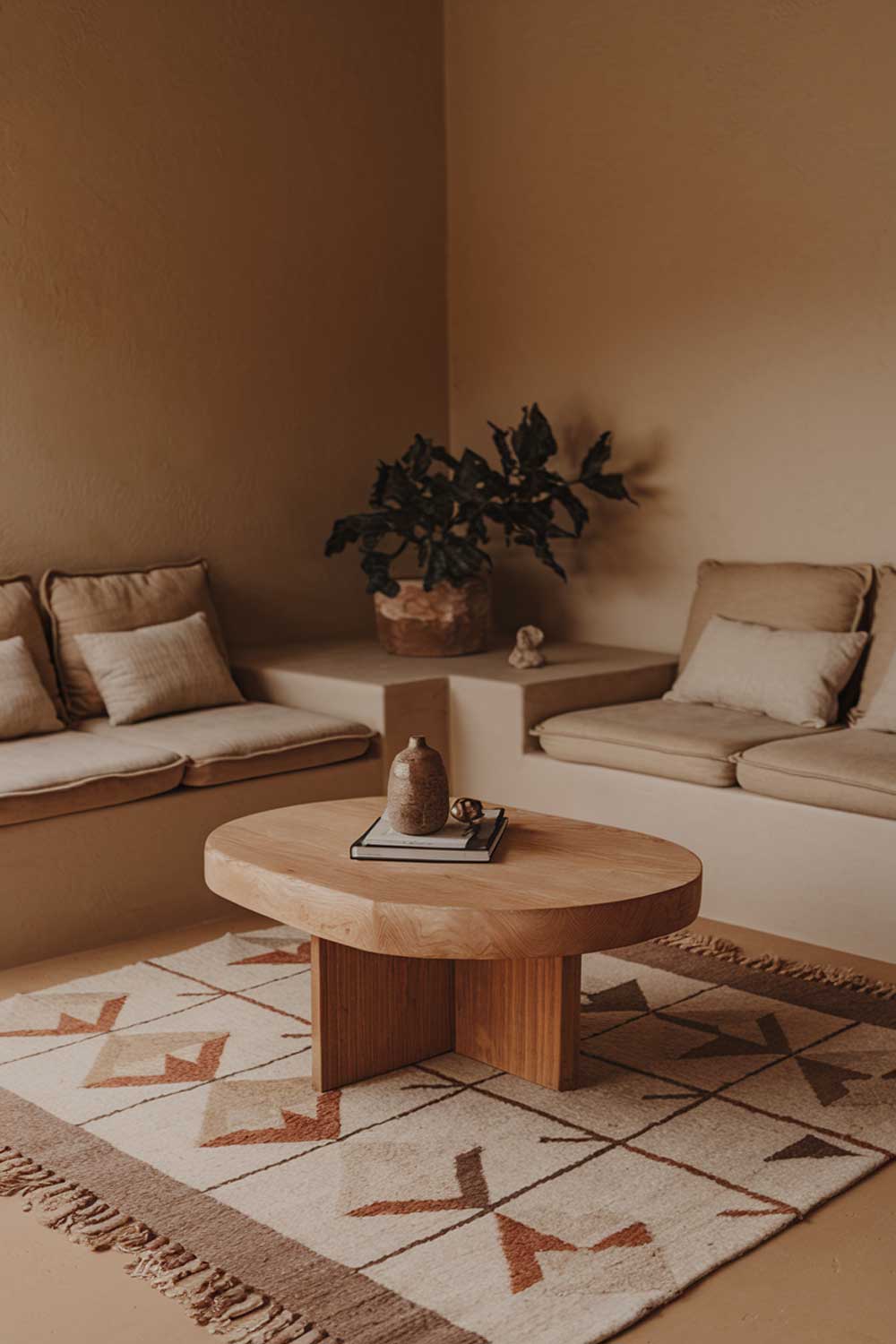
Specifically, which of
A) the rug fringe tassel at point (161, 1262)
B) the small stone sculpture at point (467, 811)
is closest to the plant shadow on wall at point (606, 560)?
the small stone sculpture at point (467, 811)

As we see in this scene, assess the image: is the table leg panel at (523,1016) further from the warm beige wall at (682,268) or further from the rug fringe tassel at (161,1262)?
the warm beige wall at (682,268)

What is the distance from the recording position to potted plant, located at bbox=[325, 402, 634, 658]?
4.79 m

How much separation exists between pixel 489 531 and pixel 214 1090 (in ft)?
10.6

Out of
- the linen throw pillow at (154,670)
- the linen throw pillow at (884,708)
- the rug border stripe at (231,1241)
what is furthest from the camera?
the linen throw pillow at (154,670)

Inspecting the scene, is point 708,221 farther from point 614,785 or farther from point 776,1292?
point 776,1292

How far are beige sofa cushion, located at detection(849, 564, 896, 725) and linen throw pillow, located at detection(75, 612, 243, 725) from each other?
1.93m

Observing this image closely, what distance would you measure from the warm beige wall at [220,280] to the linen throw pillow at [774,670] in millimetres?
1674

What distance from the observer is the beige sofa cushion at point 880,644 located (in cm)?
409

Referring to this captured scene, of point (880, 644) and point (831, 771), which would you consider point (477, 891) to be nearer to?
point (831, 771)

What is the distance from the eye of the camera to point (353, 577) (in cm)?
550

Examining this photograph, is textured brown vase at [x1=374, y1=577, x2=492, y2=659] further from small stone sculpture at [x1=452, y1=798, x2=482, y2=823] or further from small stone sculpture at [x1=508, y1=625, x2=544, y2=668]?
small stone sculpture at [x1=452, y1=798, x2=482, y2=823]

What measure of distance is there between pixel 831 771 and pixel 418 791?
1.29m

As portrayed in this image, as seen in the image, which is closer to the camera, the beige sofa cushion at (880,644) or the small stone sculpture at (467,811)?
the small stone sculpture at (467,811)

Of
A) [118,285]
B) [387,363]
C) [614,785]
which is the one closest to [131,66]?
[118,285]
